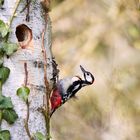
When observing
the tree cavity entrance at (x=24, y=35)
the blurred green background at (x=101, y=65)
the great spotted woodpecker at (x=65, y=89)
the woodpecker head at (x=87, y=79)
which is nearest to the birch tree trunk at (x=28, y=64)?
the tree cavity entrance at (x=24, y=35)

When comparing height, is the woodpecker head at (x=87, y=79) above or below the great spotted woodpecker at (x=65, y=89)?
above

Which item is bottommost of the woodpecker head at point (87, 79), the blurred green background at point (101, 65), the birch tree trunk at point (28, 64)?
the birch tree trunk at point (28, 64)

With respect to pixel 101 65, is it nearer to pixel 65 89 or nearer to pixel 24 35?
pixel 65 89

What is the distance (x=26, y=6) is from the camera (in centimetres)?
358

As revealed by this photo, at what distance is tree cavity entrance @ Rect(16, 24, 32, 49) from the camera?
3.57m

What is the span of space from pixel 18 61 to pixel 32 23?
24cm

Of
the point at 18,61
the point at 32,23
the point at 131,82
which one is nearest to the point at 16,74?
the point at 18,61

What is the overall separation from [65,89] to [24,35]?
90 centimetres

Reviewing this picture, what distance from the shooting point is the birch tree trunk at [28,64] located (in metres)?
3.45

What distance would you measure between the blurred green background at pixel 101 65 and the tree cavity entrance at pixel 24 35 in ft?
9.86

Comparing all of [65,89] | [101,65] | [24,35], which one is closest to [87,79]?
[65,89]

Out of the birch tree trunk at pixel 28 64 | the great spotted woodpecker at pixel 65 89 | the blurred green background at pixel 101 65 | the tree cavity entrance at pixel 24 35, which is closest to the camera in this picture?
the birch tree trunk at pixel 28 64

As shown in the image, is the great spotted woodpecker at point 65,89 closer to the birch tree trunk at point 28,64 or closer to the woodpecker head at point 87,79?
the woodpecker head at point 87,79

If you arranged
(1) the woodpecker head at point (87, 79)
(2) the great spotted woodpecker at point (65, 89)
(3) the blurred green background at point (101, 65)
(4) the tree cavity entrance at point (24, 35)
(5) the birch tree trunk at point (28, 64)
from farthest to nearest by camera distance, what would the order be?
(3) the blurred green background at point (101, 65) < (1) the woodpecker head at point (87, 79) < (2) the great spotted woodpecker at point (65, 89) < (4) the tree cavity entrance at point (24, 35) < (5) the birch tree trunk at point (28, 64)
